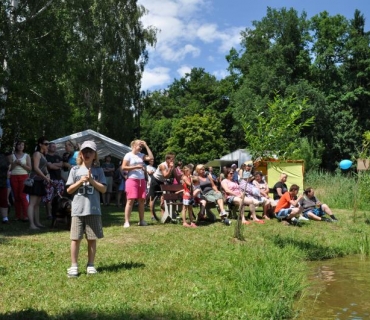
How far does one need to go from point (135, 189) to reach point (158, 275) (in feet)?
12.7

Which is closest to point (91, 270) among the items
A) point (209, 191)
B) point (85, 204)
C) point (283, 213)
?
point (85, 204)

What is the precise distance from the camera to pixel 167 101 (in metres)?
64.8

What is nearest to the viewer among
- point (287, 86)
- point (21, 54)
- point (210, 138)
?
point (21, 54)

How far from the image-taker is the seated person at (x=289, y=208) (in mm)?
12539

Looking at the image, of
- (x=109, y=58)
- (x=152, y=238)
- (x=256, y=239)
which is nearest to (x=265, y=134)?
(x=256, y=239)

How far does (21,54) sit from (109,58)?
11.7m

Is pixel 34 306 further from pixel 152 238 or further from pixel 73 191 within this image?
pixel 152 238

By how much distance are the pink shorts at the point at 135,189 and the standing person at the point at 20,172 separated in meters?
2.03

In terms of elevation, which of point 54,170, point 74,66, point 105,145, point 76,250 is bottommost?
point 76,250

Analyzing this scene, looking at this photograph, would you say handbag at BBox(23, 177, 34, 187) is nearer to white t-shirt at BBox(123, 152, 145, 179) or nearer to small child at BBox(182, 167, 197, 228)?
white t-shirt at BBox(123, 152, 145, 179)

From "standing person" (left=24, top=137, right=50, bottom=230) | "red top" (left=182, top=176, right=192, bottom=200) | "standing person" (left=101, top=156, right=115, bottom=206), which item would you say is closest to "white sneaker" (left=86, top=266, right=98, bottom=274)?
"standing person" (left=24, top=137, right=50, bottom=230)

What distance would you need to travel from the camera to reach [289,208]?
12.8 metres

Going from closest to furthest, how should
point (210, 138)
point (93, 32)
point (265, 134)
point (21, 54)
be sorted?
point (265, 134) < point (21, 54) < point (93, 32) < point (210, 138)

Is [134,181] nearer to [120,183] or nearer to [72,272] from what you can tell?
[72,272]
